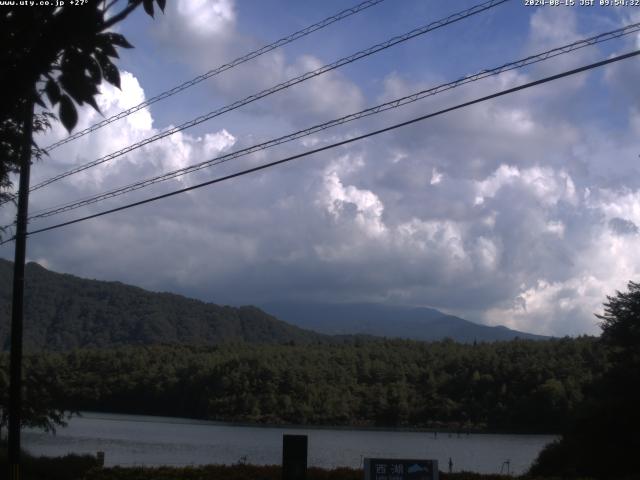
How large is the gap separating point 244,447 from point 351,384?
1765 inches

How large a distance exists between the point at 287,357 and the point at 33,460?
78.9 metres

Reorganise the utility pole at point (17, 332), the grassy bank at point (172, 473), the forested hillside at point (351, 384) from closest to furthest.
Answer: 1. the utility pole at point (17, 332)
2. the grassy bank at point (172, 473)
3. the forested hillside at point (351, 384)

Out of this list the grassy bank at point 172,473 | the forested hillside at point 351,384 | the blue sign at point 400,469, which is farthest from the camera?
the forested hillside at point 351,384

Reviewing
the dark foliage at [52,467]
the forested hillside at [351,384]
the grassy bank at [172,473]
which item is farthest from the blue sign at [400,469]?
the forested hillside at [351,384]

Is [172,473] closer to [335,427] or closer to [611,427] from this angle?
[611,427]

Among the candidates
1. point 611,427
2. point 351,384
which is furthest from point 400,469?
point 351,384

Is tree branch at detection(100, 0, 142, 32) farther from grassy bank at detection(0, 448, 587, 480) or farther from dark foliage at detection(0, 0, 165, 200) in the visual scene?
grassy bank at detection(0, 448, 587, 480)

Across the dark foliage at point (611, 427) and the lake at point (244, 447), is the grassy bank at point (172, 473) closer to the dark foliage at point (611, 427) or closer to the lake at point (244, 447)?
the lake at point (244, 447)

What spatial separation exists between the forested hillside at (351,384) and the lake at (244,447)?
5.12 meters

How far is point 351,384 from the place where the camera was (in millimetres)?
95250

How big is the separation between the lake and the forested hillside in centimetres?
512

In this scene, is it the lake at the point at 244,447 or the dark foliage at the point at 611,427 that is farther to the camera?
the lake at the point at 244,447

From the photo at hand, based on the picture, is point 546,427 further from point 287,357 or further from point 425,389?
point 287,357

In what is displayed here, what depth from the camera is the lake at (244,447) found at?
41781mm
